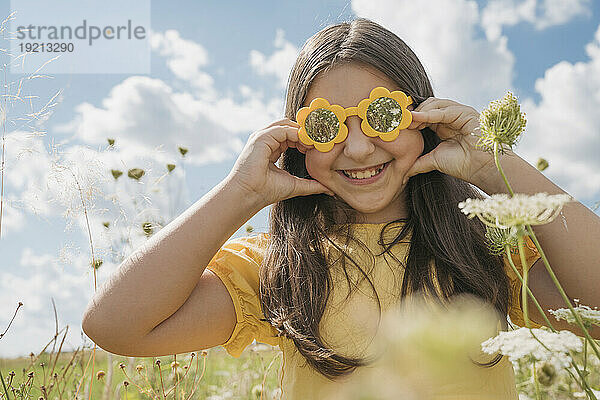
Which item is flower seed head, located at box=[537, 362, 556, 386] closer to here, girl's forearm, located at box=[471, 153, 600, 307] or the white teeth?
girl's forearm, located at box=[471, 153, 600, 307]

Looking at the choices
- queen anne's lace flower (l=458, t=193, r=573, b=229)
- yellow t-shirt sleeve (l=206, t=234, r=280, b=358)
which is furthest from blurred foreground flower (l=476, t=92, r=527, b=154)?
yellow t-shirt sleeve (l=206, t=234, r=280, b=358)

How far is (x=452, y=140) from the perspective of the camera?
1.57m

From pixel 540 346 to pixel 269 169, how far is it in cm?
112

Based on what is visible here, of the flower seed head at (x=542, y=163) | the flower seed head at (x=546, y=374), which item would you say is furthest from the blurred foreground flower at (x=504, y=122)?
the flower seed head at (x=542, y=163)

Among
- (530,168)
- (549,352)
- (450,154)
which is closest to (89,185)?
(450,154)

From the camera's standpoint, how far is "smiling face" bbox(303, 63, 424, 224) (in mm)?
1578

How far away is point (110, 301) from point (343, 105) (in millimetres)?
785

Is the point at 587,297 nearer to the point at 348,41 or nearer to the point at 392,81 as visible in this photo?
the point at 392,81

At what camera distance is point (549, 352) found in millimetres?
590

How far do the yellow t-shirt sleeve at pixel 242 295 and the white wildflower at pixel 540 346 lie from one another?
1.07m

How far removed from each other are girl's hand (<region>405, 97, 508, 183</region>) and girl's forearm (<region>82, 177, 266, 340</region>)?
20.5 inches

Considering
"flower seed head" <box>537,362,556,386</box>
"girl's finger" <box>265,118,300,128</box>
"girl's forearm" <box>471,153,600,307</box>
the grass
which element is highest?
"girl's finger" <box>265,118,300,128</box>

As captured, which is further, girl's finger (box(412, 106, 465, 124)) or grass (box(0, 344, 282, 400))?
grass (box(0, 344, 282, 400))

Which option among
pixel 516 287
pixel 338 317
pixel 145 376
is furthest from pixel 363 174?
pixel 145 376
